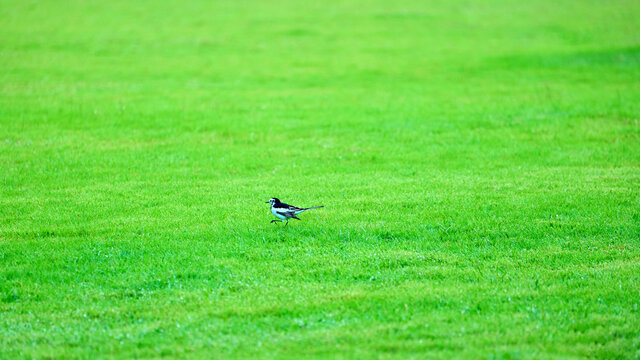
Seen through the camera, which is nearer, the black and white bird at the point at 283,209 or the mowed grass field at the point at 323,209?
the mowed grass field at the point at 323,209

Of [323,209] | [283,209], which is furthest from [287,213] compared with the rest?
[323,209]

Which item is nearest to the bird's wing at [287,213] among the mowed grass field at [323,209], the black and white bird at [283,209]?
the black and white bird at [283,209]

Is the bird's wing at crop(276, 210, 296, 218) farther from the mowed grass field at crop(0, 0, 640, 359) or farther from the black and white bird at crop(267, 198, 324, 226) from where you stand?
the mowed grass field at crop(0, 0, 640, 359)

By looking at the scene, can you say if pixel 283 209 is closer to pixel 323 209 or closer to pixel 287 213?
pixel 287 213

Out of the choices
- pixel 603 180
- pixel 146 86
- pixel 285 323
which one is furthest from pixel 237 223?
pixel 146 86

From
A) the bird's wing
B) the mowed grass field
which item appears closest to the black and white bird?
the bird's wing

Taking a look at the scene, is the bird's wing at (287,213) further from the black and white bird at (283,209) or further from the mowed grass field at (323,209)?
the mowed grass field at (323,209)

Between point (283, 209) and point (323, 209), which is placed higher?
point (283, 209)

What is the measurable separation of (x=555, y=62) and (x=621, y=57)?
149 inches

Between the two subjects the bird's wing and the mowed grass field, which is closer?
the mowed grass field

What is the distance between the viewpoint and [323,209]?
1304 cm

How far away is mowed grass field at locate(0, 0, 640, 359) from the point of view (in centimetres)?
841

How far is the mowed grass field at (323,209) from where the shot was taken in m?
8.41

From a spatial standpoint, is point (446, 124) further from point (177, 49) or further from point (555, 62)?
point (177, 49)
